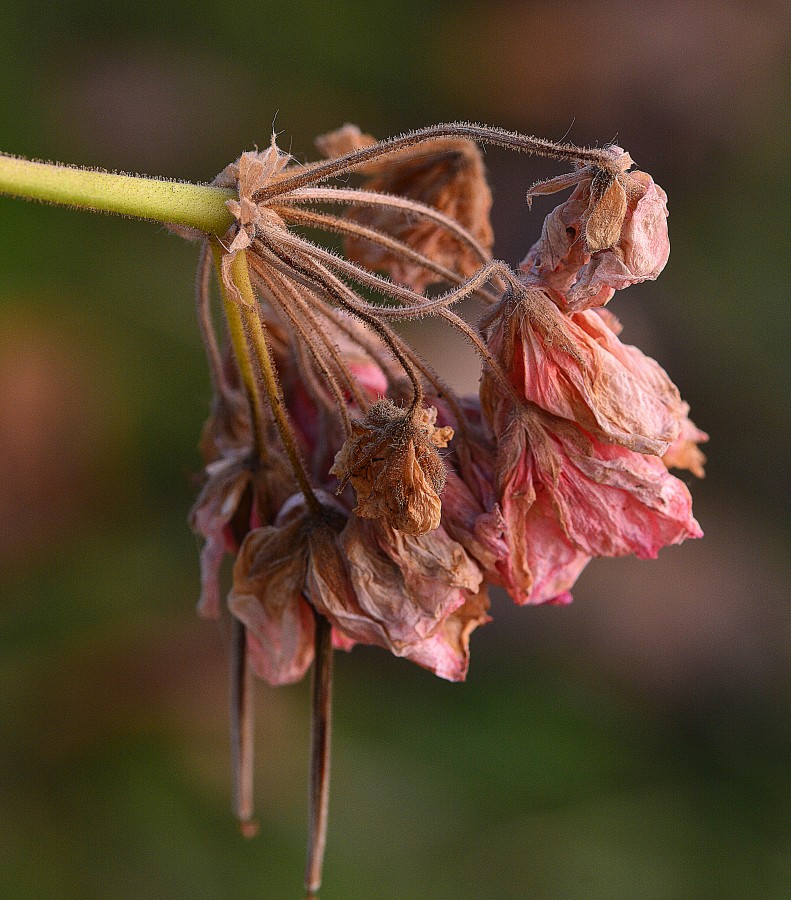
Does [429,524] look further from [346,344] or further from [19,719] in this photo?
[19,719]

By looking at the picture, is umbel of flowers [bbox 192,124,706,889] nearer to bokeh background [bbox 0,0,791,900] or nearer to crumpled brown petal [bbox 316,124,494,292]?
crumpled brown petal [bbox 316,124,494,292]

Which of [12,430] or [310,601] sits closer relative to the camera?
[310,601]

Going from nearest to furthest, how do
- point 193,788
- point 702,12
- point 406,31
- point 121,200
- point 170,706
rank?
point 121,200
point 193,788
point 170,706
point 406,31
point 702,12

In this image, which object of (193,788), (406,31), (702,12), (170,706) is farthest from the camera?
(702,12)

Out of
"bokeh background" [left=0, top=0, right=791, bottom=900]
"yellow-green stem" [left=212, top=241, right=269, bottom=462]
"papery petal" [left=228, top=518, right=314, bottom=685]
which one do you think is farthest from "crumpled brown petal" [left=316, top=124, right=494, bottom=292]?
"bokeh background" [left=0, top=0, right=791, bottom=900]

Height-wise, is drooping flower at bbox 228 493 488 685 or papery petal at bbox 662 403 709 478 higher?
papery petal at bbox 662 403 709 478

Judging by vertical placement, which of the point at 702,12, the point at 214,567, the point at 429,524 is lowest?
the point at 214,567

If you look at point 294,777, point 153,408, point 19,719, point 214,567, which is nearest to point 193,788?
point 294,777
